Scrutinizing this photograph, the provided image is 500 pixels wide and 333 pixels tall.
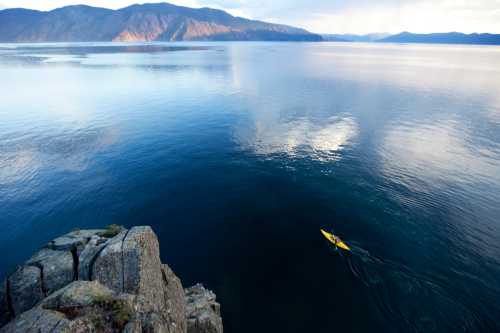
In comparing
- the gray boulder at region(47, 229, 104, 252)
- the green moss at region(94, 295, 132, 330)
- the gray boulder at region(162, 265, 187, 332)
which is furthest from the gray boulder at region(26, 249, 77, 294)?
the gray boulder at region(162, 265, 187, 332)

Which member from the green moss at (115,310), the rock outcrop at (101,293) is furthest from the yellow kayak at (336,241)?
the green moss at (115,310)

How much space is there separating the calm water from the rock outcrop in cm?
955

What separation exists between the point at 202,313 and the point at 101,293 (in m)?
11.0

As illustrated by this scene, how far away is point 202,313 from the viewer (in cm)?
2208

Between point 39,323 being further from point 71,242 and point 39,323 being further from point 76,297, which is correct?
point 71,242

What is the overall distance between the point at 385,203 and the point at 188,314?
3688 centimetres

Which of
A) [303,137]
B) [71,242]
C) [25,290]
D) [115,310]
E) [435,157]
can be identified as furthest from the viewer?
[303,137]

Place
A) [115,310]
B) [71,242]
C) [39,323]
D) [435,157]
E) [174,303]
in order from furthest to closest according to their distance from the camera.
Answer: [435,157], [71,242], [174,303], [115,310], [39,323]

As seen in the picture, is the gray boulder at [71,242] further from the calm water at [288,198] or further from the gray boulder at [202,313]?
the calm water at [288,198]

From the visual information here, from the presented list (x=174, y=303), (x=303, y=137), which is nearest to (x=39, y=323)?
(x=174, y=303)

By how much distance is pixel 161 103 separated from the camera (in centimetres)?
9538

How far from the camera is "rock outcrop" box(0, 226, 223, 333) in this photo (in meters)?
13.0

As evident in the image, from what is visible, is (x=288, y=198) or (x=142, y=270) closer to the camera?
(x=142, y=270)

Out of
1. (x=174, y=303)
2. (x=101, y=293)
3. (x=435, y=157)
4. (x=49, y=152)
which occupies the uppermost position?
(x=101, y=293)
